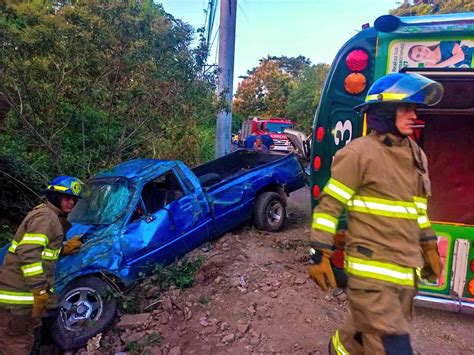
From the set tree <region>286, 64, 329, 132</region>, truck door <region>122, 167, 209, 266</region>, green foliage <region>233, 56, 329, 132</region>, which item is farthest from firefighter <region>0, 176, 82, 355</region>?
green foliage <region>233, 56, 329, 132</region>

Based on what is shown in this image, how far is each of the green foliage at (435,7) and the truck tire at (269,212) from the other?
16684 millimetres

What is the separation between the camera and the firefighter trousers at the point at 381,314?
226cm

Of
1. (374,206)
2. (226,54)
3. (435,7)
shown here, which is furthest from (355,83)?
(435,7)

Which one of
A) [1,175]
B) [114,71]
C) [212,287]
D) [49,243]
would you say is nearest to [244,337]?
[212,287]

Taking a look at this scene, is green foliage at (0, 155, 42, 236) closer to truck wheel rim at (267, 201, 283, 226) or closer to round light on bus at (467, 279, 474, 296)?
truck wheel rim at (267, 201, 283, 226)

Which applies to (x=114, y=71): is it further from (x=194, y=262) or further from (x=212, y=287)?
(x=212, y=287)

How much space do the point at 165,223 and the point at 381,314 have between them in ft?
11.1

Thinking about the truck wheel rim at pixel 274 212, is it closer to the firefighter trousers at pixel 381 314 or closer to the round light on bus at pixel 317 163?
the round light on bus at pixel 317 163

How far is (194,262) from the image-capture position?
5375mm

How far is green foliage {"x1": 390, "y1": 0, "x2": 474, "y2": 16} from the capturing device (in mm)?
19438

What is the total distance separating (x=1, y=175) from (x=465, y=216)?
23.5ft

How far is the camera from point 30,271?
132 inches

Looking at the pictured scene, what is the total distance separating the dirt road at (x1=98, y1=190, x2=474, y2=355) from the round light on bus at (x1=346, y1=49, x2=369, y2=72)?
7.54 ft

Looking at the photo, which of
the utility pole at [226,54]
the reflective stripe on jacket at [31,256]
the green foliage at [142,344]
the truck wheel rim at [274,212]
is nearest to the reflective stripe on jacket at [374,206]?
the reflective stripe on jacket at [31,256]
